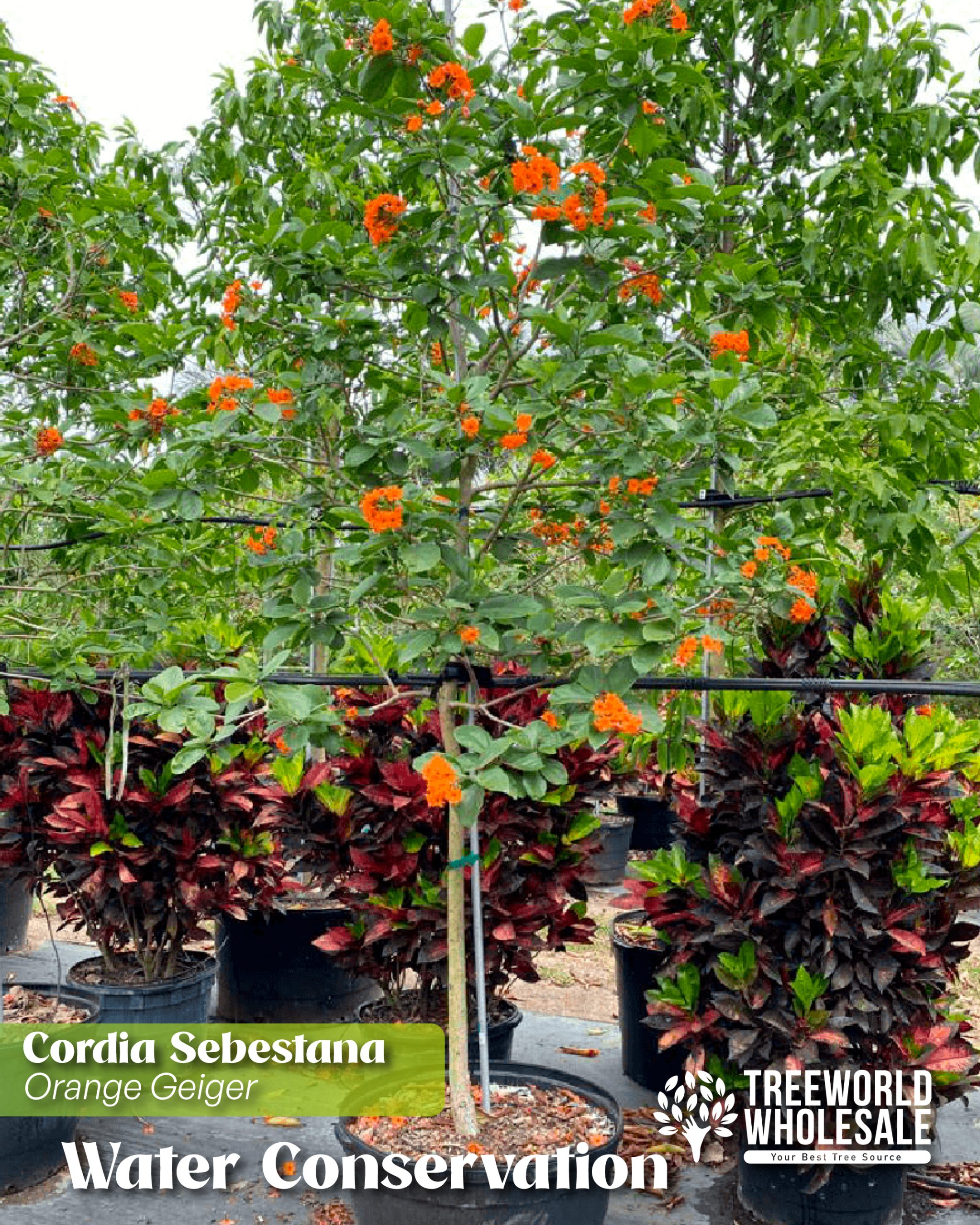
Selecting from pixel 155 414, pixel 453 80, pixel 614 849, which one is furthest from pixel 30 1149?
pixel 614 849

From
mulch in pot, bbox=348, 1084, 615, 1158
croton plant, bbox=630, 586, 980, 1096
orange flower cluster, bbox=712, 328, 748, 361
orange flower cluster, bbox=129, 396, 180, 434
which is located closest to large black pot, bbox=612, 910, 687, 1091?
croton plant, bbox=630, 586, 980, 1096

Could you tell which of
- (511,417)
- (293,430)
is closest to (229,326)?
(293,430)

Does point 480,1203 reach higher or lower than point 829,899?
lower

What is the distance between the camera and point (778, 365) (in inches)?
144

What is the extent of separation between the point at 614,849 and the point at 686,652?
482 centimetres

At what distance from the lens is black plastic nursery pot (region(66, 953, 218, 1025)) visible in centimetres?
353

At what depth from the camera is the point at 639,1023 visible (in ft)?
11.7

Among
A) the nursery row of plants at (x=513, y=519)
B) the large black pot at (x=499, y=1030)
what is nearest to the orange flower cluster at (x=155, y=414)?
the nursery row of plants at (x=513, y=519)

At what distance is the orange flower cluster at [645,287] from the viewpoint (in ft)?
7.41

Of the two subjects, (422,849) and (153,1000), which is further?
(153,1000)

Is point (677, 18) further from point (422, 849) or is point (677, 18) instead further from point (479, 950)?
point (422, 849)

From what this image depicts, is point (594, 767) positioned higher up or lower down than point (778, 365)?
lower down

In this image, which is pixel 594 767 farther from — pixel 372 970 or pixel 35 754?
pixel 35 754

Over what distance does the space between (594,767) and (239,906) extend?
123 cm
